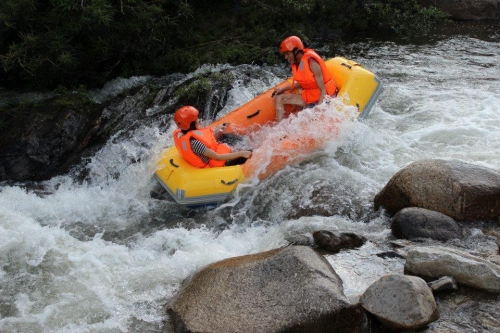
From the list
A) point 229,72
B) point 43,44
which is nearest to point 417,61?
point 229,72

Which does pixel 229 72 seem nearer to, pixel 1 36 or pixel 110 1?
pixel 110 1

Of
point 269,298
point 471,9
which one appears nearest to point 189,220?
point 269,298

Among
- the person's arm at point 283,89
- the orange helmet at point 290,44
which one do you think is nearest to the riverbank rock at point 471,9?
the person's arm at point 283,89

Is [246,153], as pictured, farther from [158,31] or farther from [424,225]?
[158,31]

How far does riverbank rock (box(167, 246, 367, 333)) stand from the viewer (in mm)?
4082

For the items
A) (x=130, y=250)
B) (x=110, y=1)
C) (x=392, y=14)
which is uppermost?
Answer: (x=110, y=1)

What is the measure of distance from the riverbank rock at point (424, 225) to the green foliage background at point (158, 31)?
498cm

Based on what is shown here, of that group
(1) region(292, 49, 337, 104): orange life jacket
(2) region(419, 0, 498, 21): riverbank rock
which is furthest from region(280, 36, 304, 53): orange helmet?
(2) region(419, 0, 498, 21): riverbank rock

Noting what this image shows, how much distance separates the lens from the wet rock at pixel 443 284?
4.36 m

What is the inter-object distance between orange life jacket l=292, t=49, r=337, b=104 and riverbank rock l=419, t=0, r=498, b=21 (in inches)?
274

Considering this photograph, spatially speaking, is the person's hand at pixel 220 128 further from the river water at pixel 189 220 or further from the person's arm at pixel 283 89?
the person's arm at pixel 283 89

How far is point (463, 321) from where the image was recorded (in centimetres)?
411

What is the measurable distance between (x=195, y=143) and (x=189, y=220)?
0.87 m

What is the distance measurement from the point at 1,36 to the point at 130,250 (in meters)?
4.36
